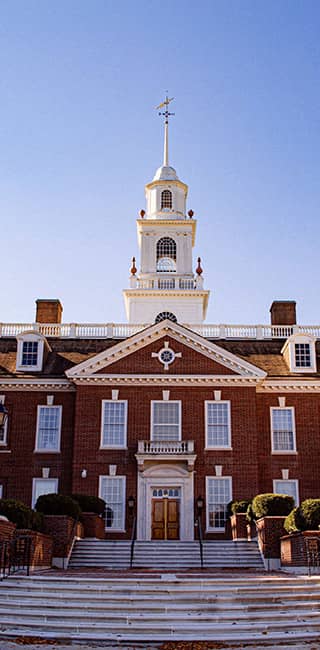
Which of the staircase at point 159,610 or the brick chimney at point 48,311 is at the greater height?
the brick chimney at point 48,311

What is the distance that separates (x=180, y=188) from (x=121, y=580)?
33744 mm

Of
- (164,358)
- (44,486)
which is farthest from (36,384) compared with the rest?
(164,358)

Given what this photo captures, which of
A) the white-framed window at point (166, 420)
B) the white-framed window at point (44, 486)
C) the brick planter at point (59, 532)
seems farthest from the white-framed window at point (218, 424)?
the brick planter at point (59, 532)

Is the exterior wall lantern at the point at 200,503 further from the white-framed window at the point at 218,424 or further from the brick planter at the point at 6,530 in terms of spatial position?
the brick planter at the point at 6,530

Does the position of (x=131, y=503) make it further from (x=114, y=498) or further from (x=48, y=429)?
(x=48, y=429)

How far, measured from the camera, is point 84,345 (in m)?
35.8

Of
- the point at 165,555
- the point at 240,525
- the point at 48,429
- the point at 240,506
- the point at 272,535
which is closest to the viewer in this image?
the point at 272,535

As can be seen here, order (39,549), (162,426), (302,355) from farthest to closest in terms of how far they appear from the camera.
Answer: (302,355) → (162,426) → (39,549)

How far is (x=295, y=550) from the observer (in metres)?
21.0

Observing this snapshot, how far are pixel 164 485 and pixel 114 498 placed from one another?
78.3 inches

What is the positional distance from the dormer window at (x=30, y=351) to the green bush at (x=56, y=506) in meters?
10.3

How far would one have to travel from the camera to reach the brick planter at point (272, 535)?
2309cm

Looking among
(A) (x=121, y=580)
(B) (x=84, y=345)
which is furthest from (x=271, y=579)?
(B) (x=84, y=345)

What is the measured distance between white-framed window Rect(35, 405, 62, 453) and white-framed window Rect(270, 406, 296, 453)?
28.5ft
